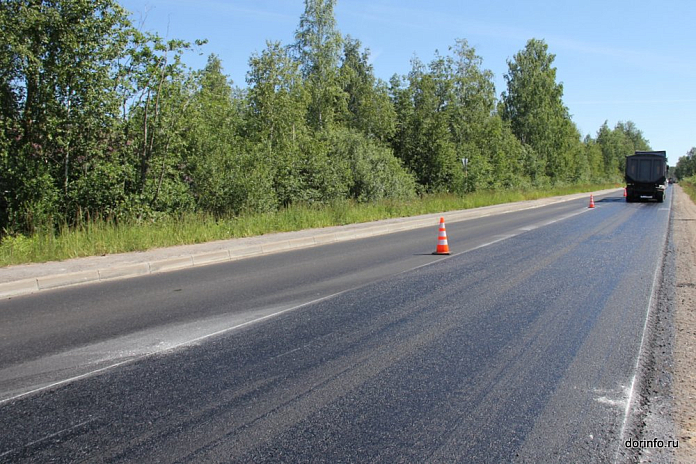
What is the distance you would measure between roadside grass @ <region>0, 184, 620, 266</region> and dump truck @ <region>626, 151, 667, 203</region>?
909 inches

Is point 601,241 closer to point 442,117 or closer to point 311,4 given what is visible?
point 442,117

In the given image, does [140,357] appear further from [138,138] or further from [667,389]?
[138,138]

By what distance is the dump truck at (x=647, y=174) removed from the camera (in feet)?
127

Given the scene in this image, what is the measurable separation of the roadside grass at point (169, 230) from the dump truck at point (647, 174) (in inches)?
909

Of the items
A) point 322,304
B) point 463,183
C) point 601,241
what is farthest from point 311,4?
point 322,304

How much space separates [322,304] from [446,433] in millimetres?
3814

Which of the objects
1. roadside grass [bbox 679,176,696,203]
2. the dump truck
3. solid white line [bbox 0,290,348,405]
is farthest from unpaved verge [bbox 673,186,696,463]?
roadside grass [bbox 679,176,696,203]

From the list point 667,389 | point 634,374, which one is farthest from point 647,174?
point 667,389

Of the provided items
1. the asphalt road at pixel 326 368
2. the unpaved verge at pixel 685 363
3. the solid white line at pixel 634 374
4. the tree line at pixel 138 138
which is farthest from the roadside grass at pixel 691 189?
the asphalt road at pixel 326 368

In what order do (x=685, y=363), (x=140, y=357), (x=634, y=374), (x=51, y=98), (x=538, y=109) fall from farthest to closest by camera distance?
(x=538, y=109) < (x=51, y=98) < (x=140, y=357) < (x=685, y=363) < (x=634, y=374)

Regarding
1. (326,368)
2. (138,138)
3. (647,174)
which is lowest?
(326,368)

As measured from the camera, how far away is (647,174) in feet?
128

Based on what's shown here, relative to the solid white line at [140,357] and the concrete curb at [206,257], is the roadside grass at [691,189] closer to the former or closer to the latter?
the concrete curb at [206,257]

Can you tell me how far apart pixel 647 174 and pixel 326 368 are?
41466mm
